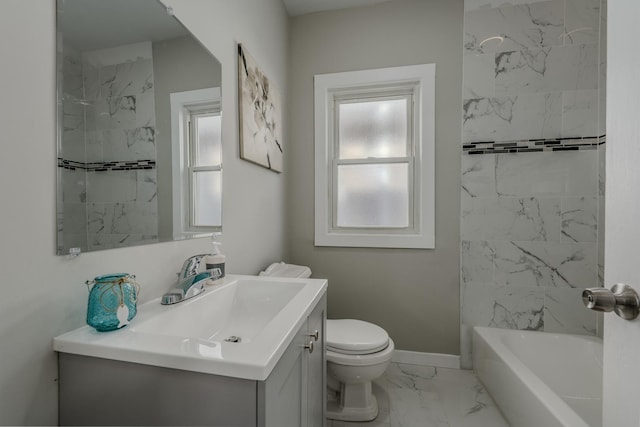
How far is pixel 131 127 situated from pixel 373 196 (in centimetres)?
173

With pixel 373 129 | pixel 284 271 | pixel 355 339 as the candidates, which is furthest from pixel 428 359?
pixel 373 129

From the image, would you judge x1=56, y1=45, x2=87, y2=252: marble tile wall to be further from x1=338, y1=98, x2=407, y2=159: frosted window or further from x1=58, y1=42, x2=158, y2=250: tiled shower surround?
x1=338, y1=98, x2=407, y2=159: frosted window

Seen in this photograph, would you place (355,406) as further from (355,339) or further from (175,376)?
(175,376)

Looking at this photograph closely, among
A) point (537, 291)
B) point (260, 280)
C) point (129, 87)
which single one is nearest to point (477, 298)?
point (537, 291)

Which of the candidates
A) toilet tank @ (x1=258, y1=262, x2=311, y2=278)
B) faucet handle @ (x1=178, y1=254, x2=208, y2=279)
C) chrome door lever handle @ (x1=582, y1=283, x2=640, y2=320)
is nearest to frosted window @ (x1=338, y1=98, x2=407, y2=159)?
toilet tank @ (x1=258, y1=262, x2=311, y2=278)

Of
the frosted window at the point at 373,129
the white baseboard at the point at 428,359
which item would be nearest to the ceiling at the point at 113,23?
the frosted window at the point at 373,129

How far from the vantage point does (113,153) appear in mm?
803

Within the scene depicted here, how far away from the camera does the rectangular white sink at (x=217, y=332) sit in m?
0.56

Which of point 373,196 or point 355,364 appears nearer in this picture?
point 355,364

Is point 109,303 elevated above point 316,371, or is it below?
above

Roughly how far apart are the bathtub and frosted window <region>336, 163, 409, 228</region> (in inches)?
39.5

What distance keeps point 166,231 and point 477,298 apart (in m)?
2.03

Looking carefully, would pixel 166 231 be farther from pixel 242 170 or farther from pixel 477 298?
pixel 477 298

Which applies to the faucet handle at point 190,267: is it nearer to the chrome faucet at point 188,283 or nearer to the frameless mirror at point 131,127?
the chrome faucet at point 188,283
